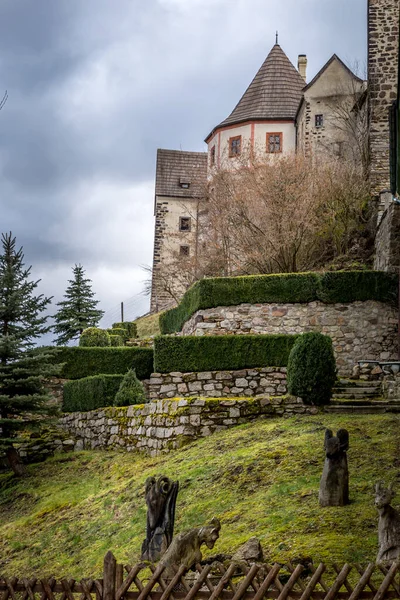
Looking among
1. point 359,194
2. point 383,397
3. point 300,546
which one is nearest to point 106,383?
point 383,397

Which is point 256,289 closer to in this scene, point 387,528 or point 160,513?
point 160,513

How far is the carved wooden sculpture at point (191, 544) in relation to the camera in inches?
334

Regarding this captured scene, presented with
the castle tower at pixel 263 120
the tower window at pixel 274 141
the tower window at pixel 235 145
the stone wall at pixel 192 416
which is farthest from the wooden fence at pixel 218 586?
the tower window at pixel 235 145

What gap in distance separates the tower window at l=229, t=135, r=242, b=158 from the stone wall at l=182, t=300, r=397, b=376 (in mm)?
18667

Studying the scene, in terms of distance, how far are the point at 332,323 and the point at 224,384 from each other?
528 cm

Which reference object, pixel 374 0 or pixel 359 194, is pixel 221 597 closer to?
pixel 359 194

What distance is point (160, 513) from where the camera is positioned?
36.8ft

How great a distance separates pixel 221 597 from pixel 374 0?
30958 mm

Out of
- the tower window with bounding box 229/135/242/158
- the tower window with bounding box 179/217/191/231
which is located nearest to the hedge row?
the tower window with bounding box 229/135/242/158

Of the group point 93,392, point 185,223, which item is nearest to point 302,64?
point 185,223

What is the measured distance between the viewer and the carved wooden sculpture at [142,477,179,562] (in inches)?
436

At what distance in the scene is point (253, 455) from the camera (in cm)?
1439

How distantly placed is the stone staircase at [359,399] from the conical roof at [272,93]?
24.0 metres

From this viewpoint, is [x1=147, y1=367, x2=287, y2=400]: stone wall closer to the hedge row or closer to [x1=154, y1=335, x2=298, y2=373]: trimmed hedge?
[x1=154, y1=335, x2=298, y2=373]: trimmed hedge
